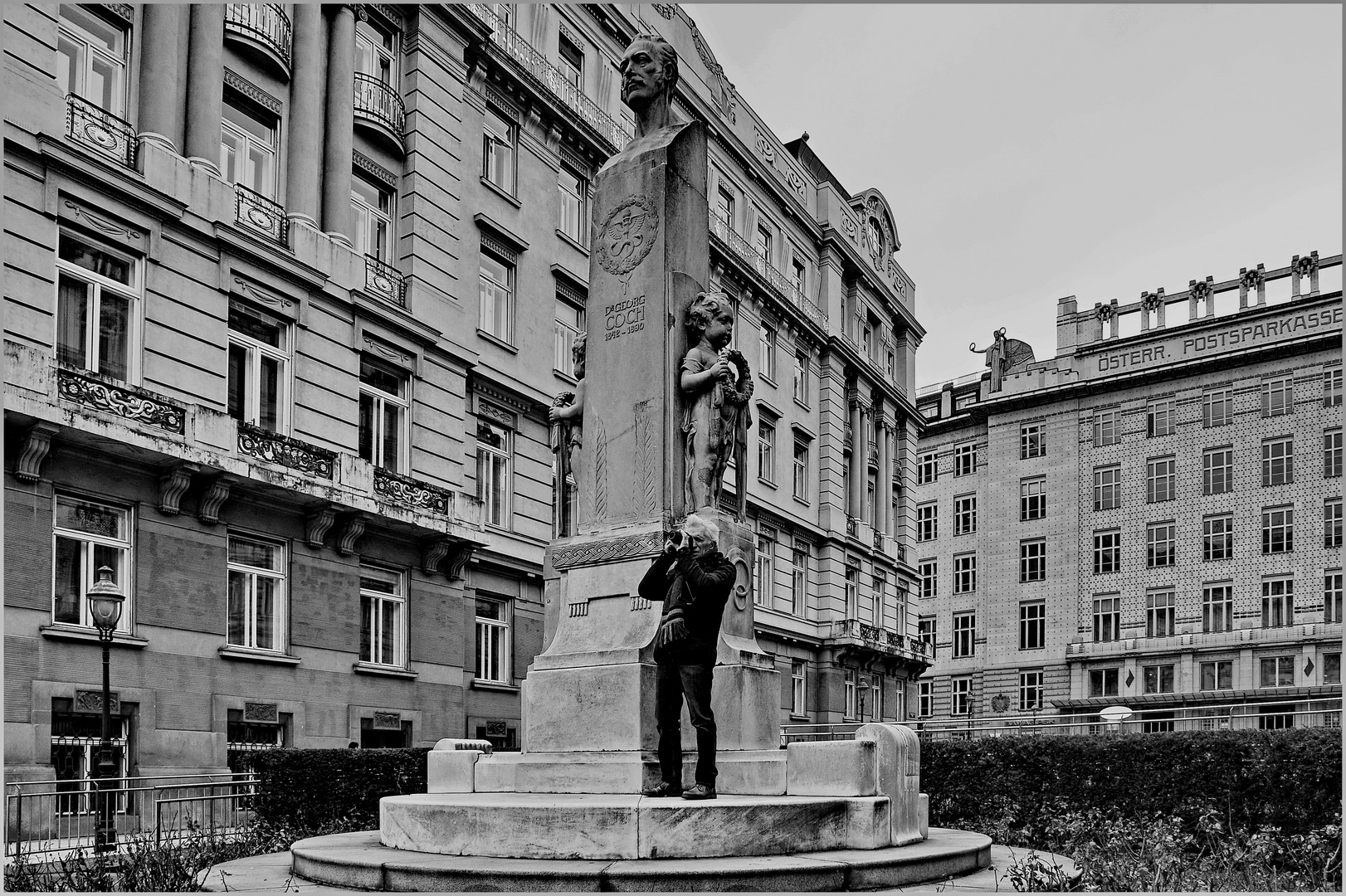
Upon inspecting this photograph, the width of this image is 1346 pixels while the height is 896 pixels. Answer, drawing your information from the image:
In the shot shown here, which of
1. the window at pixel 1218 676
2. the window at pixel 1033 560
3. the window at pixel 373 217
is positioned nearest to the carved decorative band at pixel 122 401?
the window at pixel 373 217

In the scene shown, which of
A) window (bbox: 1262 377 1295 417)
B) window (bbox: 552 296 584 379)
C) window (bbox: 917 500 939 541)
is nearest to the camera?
window (bbox: 552 296 584 379)

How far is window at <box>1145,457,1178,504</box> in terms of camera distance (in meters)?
74.2

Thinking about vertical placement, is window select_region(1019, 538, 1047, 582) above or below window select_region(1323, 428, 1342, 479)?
below

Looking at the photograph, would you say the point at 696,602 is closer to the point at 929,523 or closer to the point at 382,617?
the point at 382,617

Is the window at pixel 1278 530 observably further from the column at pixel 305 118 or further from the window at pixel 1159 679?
the column at pixel 305 118

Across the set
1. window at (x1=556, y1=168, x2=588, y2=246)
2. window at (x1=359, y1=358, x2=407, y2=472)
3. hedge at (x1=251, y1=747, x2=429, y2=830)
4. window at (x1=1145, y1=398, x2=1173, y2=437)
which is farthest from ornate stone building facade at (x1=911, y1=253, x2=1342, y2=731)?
hedge at (x1=251, y1=747, x2=429, y2=830)

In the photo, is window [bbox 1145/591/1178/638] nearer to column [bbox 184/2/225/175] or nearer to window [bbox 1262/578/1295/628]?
window [bbox 1262/578/1295/628]

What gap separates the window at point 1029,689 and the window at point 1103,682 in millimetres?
3300

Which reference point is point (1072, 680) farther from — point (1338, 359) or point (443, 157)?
point (443, 157)

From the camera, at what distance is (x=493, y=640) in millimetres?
32531

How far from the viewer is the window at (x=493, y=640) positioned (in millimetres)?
32031

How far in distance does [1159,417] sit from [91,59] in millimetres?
65203

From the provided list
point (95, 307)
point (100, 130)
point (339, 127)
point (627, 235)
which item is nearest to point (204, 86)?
point (100, 130)

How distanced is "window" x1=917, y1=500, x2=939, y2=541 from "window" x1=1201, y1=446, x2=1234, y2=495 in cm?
1820
